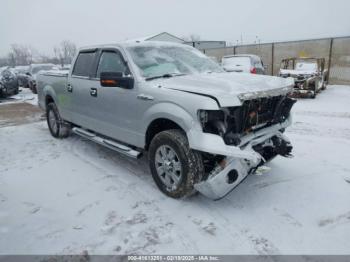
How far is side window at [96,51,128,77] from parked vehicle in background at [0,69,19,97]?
466 inches

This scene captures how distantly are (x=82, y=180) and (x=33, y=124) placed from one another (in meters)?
4.80

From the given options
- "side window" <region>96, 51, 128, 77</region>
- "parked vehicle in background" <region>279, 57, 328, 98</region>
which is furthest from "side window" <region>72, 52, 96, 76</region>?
"parked vehicle in background" <region>279, 57, 328, 98</region>

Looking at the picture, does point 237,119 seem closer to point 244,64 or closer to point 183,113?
point 183,113

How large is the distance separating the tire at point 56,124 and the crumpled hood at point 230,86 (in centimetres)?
345

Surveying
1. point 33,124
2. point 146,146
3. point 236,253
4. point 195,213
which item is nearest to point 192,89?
point 146,146

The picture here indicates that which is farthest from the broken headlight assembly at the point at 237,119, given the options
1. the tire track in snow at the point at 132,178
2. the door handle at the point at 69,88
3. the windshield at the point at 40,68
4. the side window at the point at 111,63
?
the windshield at the point at 40,68

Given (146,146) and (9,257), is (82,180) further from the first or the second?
(9,257)

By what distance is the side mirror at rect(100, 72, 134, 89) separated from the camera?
3592 millimetres

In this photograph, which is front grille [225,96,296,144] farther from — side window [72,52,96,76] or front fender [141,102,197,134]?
side window [72,52,96,76]

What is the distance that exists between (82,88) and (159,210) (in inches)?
106

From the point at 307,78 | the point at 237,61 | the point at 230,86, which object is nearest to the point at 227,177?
the point at 230,86

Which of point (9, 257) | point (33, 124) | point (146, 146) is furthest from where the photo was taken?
point (33, 124)

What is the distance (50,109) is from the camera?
6.45 m

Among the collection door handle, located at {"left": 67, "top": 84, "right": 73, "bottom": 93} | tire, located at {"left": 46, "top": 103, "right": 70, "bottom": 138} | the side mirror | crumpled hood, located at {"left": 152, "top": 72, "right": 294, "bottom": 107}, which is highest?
the side mirror
